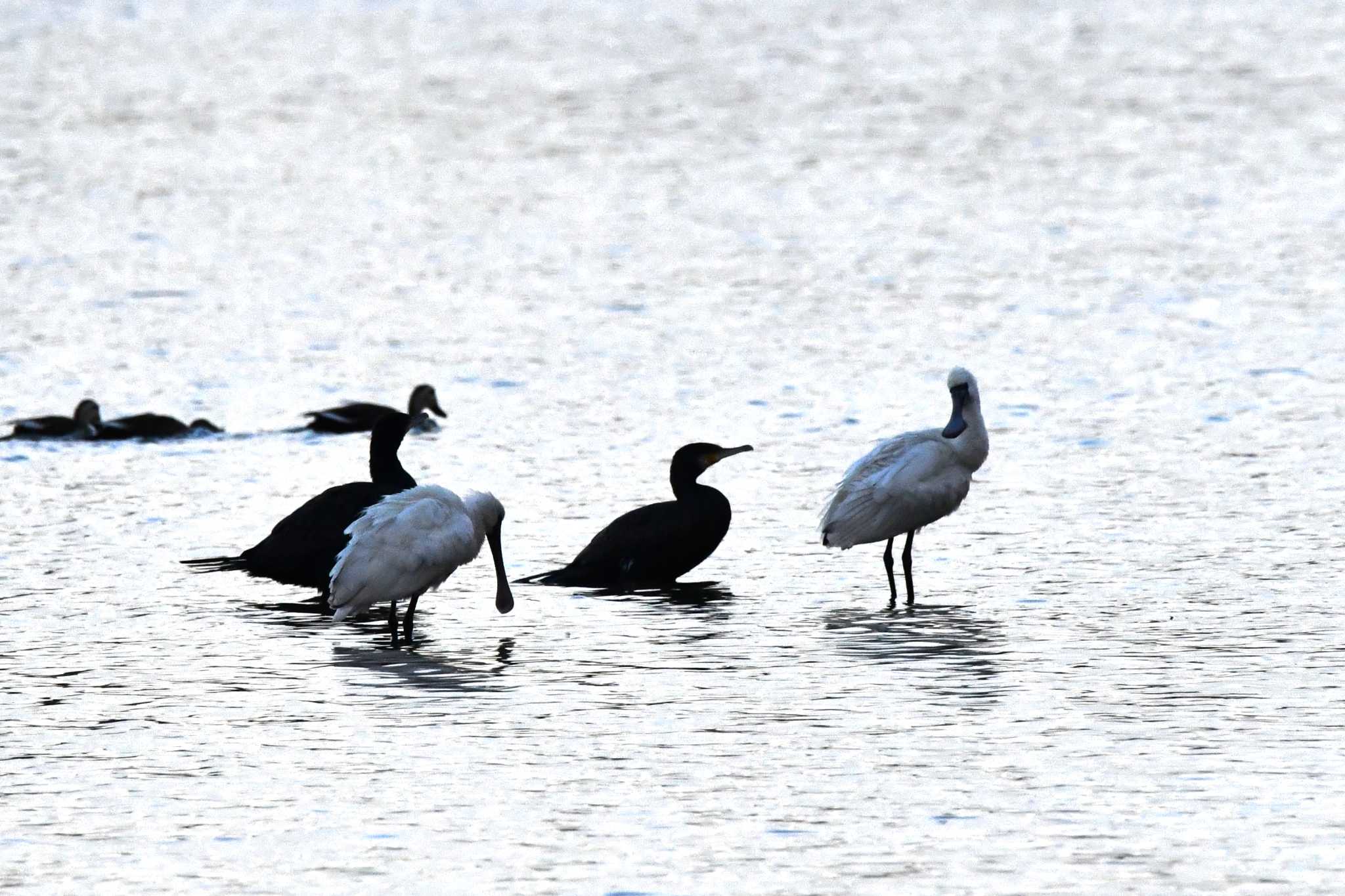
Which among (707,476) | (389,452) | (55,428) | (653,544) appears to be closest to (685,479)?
(653,544)

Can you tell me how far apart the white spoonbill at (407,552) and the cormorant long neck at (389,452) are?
128 centimetres

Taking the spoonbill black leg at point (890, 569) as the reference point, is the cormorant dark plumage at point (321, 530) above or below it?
above

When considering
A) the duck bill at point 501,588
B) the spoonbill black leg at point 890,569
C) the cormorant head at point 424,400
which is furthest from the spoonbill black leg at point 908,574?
the cormorant head at point 424,400

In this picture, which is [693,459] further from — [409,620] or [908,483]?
[409,620]

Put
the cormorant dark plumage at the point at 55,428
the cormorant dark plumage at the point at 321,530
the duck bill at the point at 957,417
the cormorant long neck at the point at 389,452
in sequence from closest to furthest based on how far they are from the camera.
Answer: the cormorant dark plumage at the point at 321,530, the cormorant long neck at the point at 389,452, the duck bill at the point at 957,417, the cormorant dark plumage at the point at 55,428

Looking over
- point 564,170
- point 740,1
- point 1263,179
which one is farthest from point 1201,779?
point 740,1

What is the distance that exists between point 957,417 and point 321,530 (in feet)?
11.8

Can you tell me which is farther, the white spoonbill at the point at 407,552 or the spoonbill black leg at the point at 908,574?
the spoonbill black leg at the point at 908,574

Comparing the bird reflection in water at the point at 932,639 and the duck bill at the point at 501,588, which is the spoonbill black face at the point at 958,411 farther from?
the duck bill at the point at 501,588

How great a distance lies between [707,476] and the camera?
54.2ft

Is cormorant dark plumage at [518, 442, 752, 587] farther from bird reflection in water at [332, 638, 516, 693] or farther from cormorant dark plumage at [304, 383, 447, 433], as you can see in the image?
cormorant dark plumage at [304, 383, 447, 433]

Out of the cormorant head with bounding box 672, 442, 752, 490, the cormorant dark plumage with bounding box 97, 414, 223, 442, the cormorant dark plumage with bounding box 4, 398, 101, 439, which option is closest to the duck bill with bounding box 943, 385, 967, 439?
the cormorant head with bounding box 672, 442, 752, 490

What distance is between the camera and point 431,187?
32.9 metres

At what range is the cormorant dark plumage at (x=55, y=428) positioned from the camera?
17.8 metres
